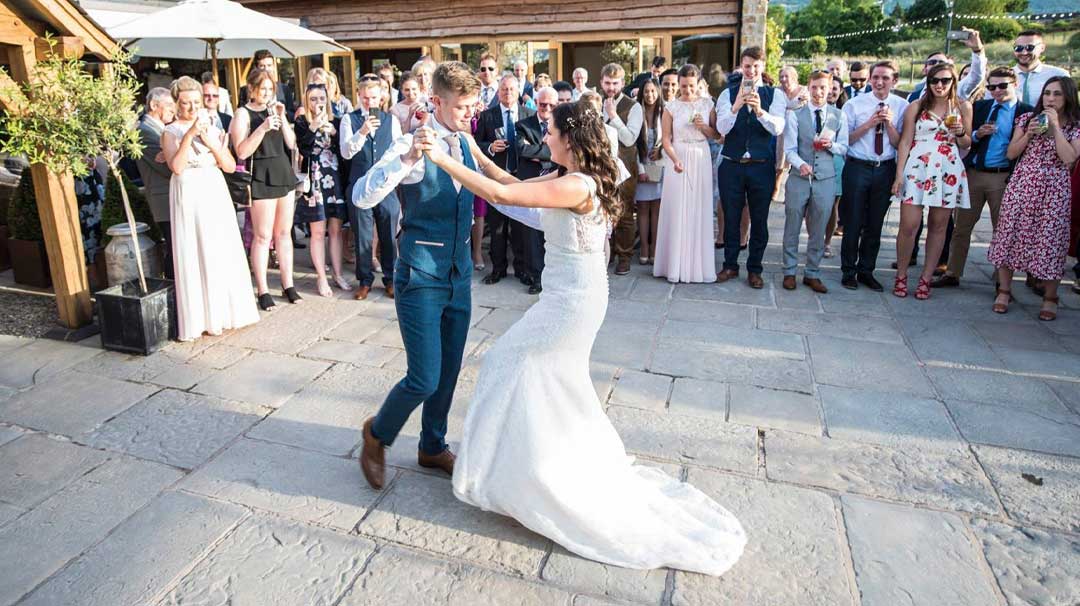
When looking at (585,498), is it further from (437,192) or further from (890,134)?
(890,134)

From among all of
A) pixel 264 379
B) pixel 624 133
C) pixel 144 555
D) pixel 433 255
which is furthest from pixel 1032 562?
pixel 624 133

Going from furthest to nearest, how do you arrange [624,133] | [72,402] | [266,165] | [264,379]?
[624,133] < [266,165] < [264,379] < [72,402]

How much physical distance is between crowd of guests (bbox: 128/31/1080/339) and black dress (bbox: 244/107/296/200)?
2 cm

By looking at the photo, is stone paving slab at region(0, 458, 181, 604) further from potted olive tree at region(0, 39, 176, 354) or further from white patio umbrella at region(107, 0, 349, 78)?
white patio umbrella at region(107, 0, 349, 78)

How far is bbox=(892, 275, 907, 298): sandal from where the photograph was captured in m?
6.59

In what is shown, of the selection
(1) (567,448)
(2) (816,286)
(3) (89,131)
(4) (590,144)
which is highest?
(3) (89,131)

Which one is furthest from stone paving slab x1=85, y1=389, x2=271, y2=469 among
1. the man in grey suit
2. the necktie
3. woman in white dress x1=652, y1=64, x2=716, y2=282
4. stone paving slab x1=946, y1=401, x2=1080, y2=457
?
woman in white dress x1=652, y1=64, x2=716, y2=282

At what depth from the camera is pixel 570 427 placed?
9.57 feet

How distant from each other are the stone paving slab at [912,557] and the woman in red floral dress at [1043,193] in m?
3.84

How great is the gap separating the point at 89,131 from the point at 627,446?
4.12 metres

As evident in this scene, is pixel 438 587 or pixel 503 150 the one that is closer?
pixel 438 587

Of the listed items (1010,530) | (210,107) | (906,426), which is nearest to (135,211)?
(210,107)

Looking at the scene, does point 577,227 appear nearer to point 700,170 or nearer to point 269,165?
point 269,165

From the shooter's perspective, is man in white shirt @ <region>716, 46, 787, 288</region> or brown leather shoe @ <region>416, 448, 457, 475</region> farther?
man in white shirt @ <region>716, 46, 787, 288</region>
